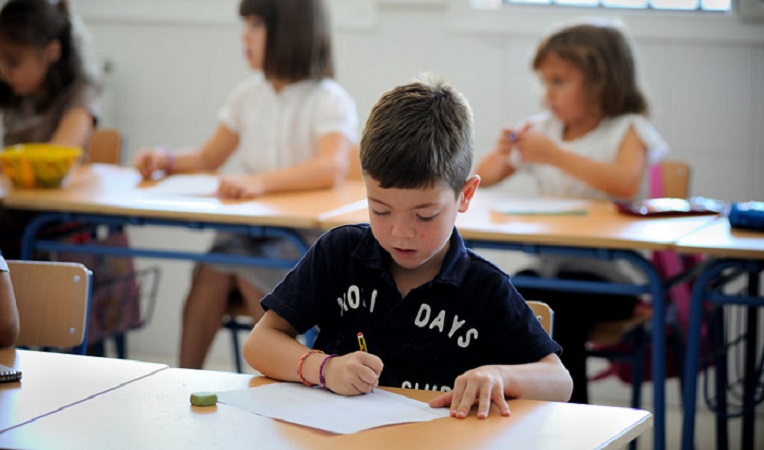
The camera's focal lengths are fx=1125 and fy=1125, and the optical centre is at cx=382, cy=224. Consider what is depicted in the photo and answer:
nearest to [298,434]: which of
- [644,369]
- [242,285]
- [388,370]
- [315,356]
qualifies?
[315,356]

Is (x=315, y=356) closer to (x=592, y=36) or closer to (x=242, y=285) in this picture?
(x=242, y=285)

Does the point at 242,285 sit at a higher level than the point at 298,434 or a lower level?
lower

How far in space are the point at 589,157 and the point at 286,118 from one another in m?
0.87

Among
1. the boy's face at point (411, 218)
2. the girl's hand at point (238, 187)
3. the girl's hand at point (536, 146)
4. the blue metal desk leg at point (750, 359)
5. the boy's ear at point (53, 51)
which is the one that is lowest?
the blue metal desk leg at point (750, 359)

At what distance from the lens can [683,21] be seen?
373 cm

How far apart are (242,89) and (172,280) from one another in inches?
45.7

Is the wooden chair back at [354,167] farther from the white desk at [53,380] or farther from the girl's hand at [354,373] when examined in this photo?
the girl's hand at [354,373]

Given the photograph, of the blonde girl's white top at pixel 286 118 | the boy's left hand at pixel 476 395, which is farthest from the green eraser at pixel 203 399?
the blonde girl's white top at pixel 286 118

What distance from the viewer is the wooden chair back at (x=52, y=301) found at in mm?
1909

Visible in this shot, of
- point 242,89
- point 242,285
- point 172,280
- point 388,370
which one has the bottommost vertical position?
point 172,280

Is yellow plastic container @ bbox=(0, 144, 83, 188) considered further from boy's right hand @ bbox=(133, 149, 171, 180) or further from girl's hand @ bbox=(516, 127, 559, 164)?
girl's hand @ bbox=(516, 127, 559, 164)

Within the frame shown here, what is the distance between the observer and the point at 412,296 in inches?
63.3

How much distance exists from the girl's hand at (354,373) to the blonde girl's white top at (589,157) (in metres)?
1.56

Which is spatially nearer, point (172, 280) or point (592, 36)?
point (592, 36)
